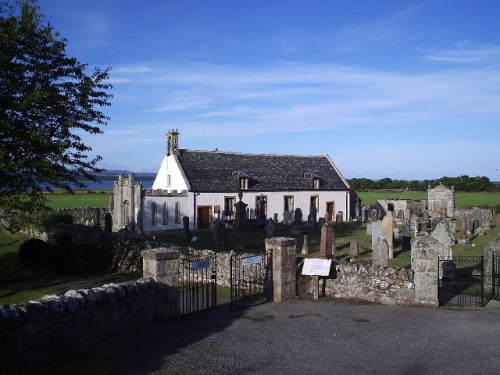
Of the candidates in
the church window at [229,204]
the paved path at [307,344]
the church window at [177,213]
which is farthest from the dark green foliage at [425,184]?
the paved path at [307,344]

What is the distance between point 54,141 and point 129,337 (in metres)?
7.76

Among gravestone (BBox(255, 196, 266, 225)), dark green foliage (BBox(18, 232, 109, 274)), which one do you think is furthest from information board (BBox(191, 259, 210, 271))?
gravestone (BBox(255, 196, 266, 225))

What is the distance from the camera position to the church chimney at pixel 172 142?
39.2 m

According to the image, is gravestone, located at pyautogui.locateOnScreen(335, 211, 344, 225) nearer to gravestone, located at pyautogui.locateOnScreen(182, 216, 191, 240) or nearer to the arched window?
gravestone, located at pyautogui.locateOnScreen(182, 216, 191, 240)

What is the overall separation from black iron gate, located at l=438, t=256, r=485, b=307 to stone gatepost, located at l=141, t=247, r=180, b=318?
7.90 meters

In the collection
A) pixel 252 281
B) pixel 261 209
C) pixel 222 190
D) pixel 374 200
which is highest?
pixel 222 190

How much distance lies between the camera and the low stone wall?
559 inches

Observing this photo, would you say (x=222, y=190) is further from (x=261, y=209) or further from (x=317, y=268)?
(x=317, y=268)

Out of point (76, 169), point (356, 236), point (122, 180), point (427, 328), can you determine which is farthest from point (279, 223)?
point (427, 328)

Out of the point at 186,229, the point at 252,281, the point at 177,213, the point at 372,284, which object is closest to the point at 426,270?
the point at 372,284

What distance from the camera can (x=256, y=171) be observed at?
42.5m

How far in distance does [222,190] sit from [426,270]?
83.9ft

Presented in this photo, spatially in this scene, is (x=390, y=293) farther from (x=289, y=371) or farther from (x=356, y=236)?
(x=356, y=236)

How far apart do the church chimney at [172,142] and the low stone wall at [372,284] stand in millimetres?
25723
